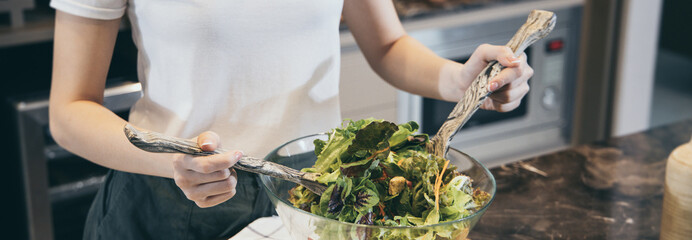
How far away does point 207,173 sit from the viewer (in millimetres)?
706

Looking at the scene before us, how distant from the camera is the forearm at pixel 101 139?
855 millimetres

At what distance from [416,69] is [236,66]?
12.1 inches

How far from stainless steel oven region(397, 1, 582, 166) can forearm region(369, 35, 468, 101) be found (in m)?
1.00

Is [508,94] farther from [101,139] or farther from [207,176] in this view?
[101,139]

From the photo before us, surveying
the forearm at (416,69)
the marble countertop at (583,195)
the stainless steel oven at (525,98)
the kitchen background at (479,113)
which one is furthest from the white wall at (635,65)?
the forearm at (416,69)

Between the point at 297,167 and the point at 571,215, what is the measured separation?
413 millimetres

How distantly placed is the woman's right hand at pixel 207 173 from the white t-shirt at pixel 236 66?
0.90 feet

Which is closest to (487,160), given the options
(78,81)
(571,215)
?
(571,215)

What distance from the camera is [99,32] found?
902 millimetres

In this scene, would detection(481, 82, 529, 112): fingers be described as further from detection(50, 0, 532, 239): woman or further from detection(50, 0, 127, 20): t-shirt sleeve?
detection(50, 0, 127, 20): t-shirt sleeve

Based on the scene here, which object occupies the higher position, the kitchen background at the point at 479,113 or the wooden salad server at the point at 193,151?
the wooden salad server at the point at 193,151

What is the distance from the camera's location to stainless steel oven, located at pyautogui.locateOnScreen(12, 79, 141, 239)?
1.67 m

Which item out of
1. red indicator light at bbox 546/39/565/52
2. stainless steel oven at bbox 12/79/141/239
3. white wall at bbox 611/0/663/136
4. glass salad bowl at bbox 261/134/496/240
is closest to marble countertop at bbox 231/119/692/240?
glass salad bowl at bbox 261/134/496/240

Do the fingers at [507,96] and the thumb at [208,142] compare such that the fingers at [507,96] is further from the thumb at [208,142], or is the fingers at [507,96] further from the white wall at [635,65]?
the white wall at [635,65]
